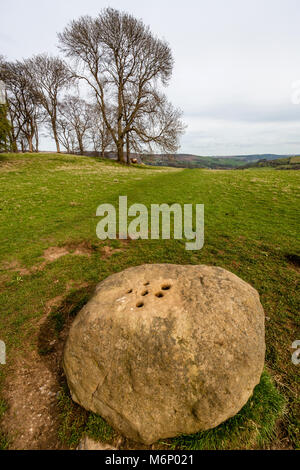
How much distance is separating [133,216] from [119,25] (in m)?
32.9

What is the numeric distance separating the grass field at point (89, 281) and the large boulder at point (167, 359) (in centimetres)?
40

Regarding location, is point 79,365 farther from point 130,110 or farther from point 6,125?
point 130,110

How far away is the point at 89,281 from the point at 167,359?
444 cm

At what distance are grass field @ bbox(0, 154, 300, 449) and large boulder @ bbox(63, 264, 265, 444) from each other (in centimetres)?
40

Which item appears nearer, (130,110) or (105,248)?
(105,248)

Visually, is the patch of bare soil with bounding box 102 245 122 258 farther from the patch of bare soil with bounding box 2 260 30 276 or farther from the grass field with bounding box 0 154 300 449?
the patch of bare soil with bounding box 2 260 30 276

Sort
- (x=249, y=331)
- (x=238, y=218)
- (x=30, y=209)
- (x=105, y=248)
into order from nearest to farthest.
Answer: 1. (x=249, y=331)
2. (x=105, y=248)
3. (x=238, y=218)
4. (x=30, y=209)

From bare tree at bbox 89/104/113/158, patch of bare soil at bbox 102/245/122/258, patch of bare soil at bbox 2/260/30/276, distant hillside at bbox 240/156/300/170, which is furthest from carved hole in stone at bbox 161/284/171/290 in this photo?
distant hillside at bbox 240/156/300/170

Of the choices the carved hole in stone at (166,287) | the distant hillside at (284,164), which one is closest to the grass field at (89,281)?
the carved hole in stone at (166,287)

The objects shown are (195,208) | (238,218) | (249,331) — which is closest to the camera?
(249,331)

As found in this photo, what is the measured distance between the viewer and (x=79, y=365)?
3.35 meters

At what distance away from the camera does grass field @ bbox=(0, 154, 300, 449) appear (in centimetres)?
315
